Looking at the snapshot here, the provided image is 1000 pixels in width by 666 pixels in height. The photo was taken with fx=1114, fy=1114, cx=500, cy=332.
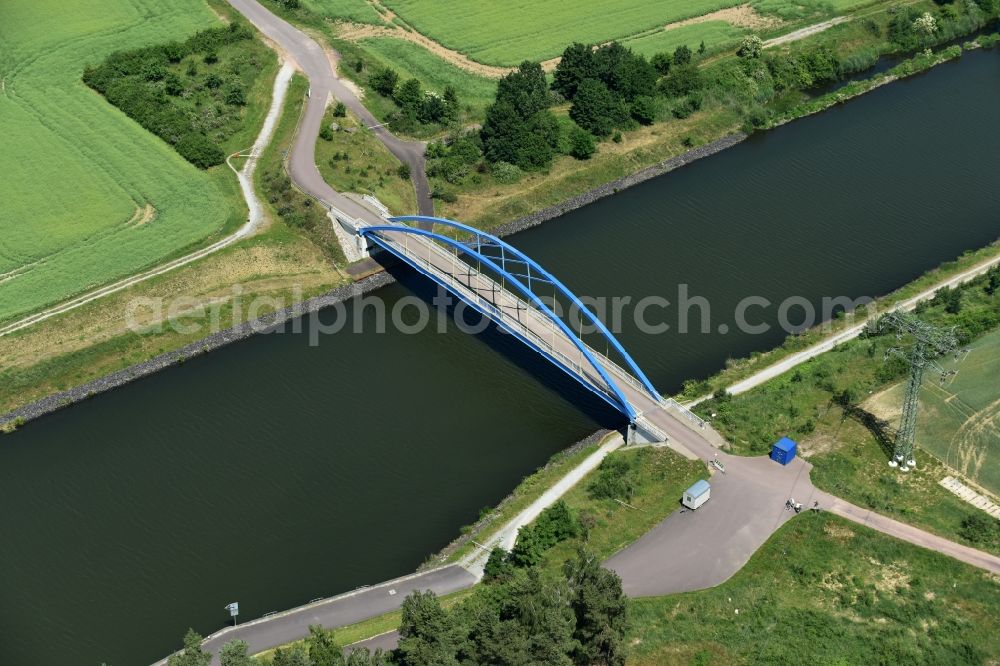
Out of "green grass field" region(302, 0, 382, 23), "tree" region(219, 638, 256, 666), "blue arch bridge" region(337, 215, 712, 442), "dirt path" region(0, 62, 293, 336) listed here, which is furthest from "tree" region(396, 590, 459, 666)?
"green grass field" region(302, 0, 382, 23)

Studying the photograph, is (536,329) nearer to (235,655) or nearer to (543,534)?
(543,534)

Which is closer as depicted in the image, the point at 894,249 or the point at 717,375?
the point at 717,375

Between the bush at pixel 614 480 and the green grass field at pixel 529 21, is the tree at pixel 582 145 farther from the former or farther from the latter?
the bush at pixel 614 480

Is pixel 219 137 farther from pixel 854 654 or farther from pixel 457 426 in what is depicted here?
pixel 854 654

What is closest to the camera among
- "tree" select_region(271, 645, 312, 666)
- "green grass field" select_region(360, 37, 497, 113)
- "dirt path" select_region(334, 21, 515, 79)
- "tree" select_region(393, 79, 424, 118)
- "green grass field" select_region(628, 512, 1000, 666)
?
"tree" select_region(271, 645, 312, 666)

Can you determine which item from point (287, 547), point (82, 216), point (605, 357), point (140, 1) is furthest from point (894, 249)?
point (140, 1)

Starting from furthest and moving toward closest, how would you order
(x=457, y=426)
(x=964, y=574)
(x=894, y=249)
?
1. (x=894, y=249)
2. (x=457, y=426)
3. (x=964, y=574)

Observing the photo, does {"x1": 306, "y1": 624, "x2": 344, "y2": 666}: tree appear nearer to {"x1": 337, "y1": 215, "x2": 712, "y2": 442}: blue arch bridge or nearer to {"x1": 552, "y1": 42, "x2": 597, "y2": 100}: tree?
{"x1": 337, "y1": 215, "x2": 712, "y2": 442}: blue arch bridge
